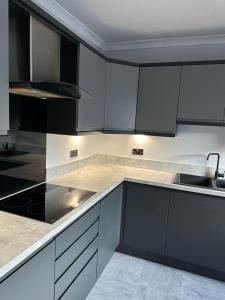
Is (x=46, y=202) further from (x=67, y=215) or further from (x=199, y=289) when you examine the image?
(x=199, y=289)

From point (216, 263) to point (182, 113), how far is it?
151cm

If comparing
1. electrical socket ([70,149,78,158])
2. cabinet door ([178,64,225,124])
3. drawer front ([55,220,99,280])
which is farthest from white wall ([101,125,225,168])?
drawer front ([55,220,99,280])

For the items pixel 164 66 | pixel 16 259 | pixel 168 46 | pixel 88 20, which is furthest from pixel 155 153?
pixel 16 259

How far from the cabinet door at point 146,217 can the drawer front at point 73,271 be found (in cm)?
63

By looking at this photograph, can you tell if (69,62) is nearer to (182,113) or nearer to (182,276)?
(182,113)

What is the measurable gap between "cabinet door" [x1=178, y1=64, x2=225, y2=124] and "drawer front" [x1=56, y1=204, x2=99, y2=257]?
53.8 inches

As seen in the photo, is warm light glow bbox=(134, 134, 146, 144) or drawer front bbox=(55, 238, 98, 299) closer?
drawer front bbox=(55, 238, 98, 299)

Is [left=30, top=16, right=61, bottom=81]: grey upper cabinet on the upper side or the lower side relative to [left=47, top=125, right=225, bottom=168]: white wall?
upper

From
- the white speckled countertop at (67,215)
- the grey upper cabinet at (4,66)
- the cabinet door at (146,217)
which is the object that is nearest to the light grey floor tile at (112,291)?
the cabinet door at (146,217)

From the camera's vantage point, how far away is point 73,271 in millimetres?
1486

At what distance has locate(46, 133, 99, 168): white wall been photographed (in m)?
2.12

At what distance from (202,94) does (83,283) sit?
6.64 feet

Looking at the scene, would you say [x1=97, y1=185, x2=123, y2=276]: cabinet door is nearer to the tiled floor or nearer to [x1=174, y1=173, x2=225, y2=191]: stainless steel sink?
Result: the tiled floor

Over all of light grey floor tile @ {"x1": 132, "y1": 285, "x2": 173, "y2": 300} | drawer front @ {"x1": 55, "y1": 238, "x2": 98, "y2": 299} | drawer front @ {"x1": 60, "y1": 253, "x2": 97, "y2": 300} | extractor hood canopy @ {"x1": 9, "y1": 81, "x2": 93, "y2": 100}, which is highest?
extractor hood canopy @ {"x1": 9, "y1": 81, "x2": 93, "y2": 100}
